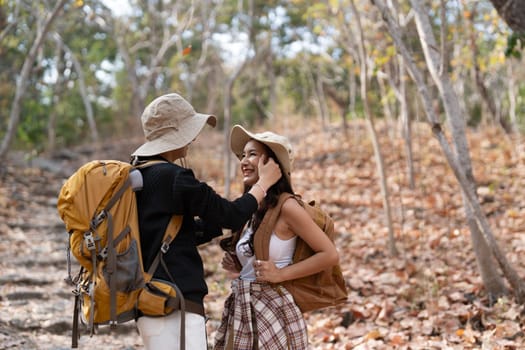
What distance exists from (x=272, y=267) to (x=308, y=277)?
0.75 ft

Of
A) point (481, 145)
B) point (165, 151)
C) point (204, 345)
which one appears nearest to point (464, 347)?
point (204, 345)

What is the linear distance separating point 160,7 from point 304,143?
6.32m

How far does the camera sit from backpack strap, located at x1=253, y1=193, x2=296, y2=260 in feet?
8.11

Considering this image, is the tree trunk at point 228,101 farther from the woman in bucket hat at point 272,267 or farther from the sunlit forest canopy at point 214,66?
the woman in bucket hat at point 272,267

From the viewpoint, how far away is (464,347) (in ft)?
12.9

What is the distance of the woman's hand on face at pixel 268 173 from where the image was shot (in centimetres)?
243

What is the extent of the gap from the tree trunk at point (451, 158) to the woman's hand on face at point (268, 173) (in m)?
2.07

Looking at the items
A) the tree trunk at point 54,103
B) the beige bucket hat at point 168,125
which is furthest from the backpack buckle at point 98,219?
the tree trunk at point 54,103

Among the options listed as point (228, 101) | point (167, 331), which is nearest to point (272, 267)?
point (167, 331)

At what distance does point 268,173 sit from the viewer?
2.46m

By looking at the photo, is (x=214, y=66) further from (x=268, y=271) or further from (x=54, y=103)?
(x=268, y=271)

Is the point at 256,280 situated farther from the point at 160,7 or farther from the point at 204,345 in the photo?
the point at 160,7

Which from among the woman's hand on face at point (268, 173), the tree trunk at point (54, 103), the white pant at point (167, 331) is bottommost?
the white pant at point (167, 331)

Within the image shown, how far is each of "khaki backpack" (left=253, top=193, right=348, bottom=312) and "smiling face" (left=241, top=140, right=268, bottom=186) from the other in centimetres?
17
